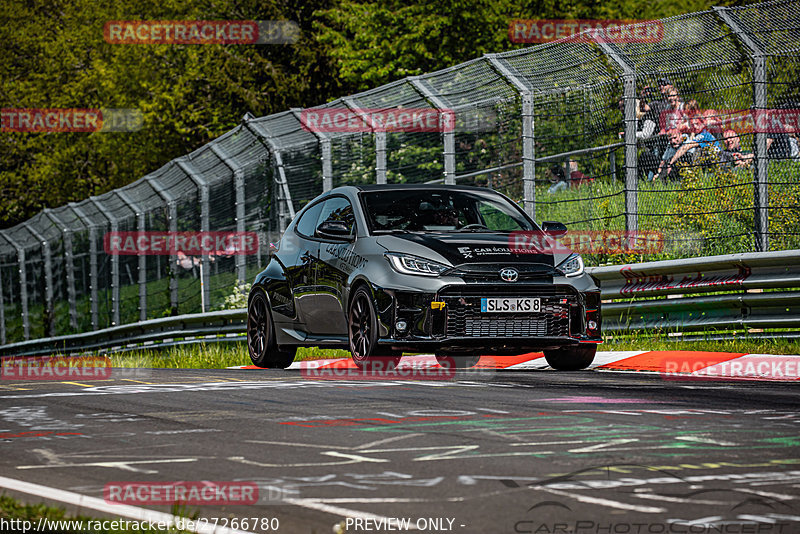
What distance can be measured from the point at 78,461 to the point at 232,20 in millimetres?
40786

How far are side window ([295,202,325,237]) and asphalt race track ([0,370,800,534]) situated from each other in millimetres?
2745

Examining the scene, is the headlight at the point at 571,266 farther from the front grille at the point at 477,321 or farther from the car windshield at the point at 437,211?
the car windshield at the point at 437,211

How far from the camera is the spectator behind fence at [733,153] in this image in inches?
550

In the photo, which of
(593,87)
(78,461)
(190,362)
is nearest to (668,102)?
(593,87)

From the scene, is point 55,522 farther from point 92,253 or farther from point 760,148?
point 92,253

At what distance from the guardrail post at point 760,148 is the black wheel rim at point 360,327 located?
4.33 metres

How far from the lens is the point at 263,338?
13.9 meters

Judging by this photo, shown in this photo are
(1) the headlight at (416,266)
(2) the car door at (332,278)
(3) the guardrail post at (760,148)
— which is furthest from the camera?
(3) the guardrail post at (760,148)

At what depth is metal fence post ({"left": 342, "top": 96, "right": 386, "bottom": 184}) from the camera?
17.8 meters

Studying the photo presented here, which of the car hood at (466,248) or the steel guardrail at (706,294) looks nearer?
the car hood at (466,248)

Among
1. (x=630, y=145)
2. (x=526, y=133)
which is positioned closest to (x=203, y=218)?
(x=526, y=133)

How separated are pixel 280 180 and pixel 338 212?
7368 mm

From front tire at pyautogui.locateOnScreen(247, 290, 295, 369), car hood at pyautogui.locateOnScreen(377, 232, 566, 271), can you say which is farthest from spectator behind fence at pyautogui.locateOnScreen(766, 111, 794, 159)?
front tire at pyautogui.locateOnScreen(247, 290, 295, 369)

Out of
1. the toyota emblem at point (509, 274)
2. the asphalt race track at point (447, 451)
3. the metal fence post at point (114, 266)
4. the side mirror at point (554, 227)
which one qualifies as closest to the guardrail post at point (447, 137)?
the side mirror at point (554, 227)
